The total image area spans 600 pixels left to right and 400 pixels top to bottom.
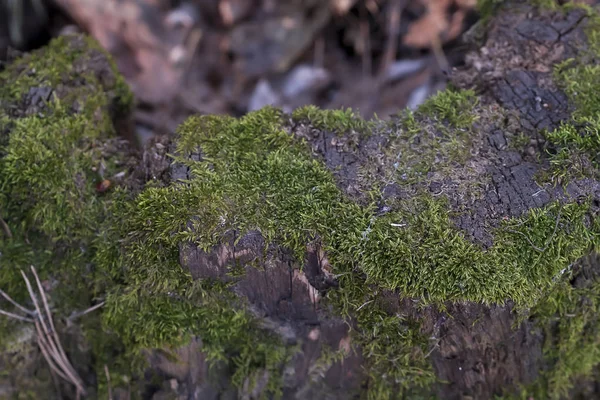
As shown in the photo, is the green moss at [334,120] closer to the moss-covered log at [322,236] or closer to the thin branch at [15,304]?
the moss-covered log at [322,236]

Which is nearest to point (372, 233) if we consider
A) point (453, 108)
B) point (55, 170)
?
point (453, 108)

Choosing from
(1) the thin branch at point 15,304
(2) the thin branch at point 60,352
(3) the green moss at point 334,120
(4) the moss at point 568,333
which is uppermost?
(3) the green moss at point 334,120

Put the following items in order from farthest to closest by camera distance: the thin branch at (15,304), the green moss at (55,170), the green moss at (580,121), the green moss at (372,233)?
1. the thin branch at (15,304)
2. the green moss at (55,170)
3. the green moss at (580,121)
4. the green moss at (372,233)

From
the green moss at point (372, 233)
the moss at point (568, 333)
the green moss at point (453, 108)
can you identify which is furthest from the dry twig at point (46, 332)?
the moss at point (568, 333)

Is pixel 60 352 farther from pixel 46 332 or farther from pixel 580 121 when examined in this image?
pixel 580 121

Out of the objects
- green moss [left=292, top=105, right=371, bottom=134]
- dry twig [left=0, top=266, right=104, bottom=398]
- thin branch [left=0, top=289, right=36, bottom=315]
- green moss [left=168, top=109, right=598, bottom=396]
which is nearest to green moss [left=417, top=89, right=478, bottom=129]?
green moss [left=292, top=105, right=371, bottom=134]

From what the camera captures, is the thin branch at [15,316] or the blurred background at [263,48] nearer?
the thin branch at [15,316]

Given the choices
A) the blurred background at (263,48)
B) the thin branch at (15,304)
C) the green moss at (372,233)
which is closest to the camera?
the green moss at (372,233)

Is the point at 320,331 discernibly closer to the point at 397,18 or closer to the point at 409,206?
the point at 409,206
